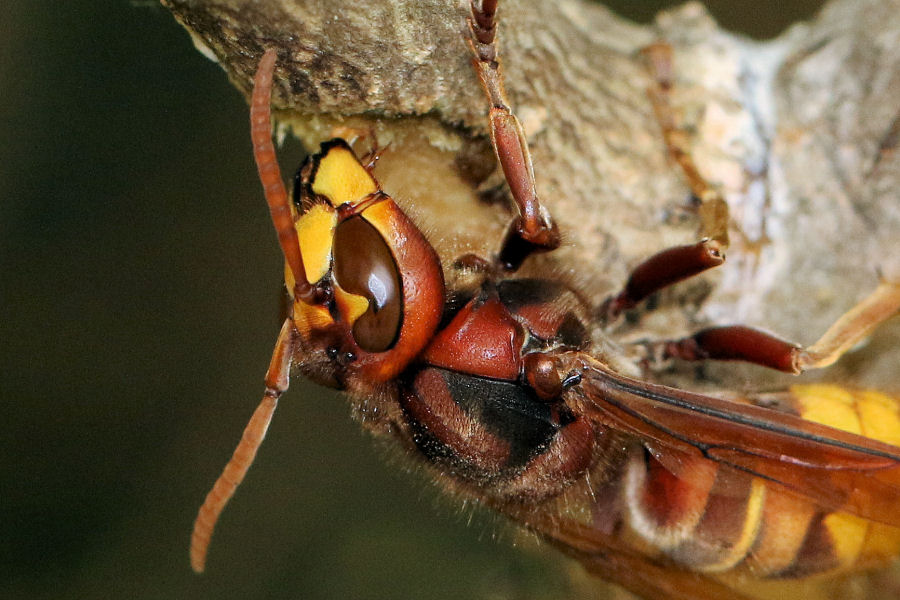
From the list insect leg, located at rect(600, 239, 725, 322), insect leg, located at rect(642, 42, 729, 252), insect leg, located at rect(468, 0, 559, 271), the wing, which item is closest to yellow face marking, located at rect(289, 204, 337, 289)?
insect leg, located at rect(468, 0, 559, 271)

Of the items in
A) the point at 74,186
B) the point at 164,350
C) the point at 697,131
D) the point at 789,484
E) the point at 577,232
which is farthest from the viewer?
the point at 164,350

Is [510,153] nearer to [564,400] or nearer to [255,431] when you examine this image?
[564,400]

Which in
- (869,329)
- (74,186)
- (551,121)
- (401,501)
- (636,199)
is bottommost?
(401,501)

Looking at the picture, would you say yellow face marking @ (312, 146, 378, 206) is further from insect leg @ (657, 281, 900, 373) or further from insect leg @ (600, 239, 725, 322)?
insect leg @ (657, 281, 900, 373)

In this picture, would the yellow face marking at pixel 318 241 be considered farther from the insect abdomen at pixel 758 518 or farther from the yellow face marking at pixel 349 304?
the insect abdomen at pixel 758 518

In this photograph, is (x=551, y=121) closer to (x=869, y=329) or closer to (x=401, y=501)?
(x=869, y=329)

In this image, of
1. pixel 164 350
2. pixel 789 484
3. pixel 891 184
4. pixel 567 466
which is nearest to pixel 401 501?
pixel 164 350

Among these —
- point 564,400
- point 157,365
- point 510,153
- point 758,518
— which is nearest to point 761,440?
point 758,518
